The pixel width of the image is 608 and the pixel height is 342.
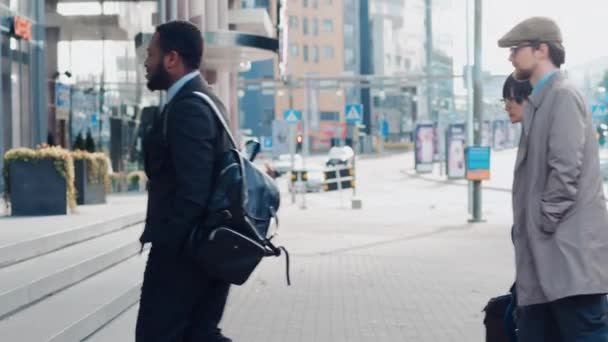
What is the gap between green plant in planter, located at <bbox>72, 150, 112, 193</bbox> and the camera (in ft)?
53.8

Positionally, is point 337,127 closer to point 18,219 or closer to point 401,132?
point 401,132

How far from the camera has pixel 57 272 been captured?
8.70m

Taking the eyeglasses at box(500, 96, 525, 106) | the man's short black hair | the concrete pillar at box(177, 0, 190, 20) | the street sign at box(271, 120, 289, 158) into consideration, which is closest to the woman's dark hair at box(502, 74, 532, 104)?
the eyeglasses at box(500, 96, 525, 106)

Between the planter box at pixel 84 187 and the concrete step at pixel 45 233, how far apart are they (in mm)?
2683

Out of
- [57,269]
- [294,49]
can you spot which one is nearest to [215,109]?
[57,269]

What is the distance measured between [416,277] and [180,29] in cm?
828

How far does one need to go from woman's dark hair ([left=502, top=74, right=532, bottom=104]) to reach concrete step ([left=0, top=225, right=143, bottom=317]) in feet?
12.3

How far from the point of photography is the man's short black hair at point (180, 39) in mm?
4559

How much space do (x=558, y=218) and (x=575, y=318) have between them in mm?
404

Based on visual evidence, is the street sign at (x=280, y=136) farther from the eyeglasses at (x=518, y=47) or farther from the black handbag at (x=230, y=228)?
the black handbag at (x=230, y=228)

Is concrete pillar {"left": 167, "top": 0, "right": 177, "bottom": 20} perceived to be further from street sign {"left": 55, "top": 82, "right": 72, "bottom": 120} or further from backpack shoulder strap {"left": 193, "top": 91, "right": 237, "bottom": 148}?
backpack shoulder strap {"left": 193, "top": 91, "right": 237, "bottom": 148}

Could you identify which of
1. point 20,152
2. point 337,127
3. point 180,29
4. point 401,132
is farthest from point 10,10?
point 401,132

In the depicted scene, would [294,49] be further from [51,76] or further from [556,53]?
[556,53]

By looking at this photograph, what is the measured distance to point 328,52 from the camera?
12519 centimetres
